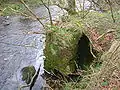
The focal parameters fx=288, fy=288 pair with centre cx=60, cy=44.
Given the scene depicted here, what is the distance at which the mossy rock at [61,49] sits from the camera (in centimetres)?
719

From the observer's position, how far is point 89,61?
7.32m

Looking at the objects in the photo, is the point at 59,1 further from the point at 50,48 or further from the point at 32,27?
the point at 50,48

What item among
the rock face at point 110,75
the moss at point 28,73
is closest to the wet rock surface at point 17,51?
the moss at point 28,73

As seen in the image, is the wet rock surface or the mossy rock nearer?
the mossy rock

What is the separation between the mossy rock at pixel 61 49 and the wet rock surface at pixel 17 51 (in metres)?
0.59

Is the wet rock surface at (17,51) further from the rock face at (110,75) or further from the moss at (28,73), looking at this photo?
the rock face at (110,75)

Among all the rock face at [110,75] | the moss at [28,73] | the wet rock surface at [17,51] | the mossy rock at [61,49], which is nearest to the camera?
the rock face at [110,75]

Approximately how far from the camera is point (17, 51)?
9.71 metres

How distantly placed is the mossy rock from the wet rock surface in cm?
59

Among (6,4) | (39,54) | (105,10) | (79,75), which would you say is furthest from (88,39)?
(6,4)

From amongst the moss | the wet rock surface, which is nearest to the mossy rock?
the moss

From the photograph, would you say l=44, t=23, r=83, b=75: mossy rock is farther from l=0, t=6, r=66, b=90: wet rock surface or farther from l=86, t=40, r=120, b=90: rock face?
l=86, t=40, r=120, b=90: rock face

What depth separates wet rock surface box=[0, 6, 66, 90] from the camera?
7765mm

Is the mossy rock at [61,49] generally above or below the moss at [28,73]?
above
